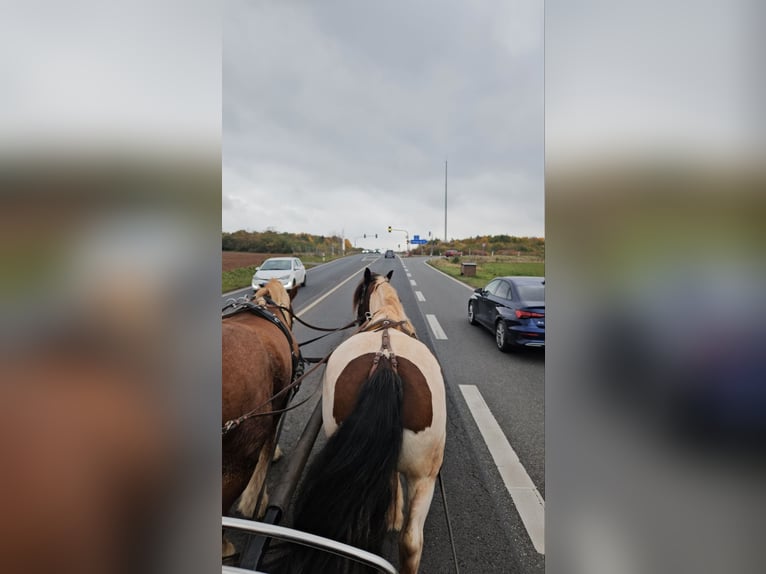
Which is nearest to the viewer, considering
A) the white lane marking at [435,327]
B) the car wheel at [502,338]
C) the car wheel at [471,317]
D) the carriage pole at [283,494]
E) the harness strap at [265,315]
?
the carriage pole at [283,494]

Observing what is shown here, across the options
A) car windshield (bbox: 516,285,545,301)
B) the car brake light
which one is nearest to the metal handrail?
the car brake light

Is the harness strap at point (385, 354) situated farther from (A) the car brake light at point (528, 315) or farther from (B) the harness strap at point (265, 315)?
(A) the car brake light at point (528, 315)

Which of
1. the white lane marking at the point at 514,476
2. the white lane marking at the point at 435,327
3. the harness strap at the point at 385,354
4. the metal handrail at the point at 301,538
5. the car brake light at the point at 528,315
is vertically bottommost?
the white lane marking at the point at 514,476

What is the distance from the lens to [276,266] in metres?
13.6

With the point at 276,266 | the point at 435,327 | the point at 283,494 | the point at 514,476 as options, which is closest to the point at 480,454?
the point at 514,476

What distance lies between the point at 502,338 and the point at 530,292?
1.01 metres

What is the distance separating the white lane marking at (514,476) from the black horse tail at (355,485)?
1.07 meters

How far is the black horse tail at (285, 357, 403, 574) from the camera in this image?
161 cm

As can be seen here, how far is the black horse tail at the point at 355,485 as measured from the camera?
1.61 meters

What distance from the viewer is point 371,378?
5.90 feet

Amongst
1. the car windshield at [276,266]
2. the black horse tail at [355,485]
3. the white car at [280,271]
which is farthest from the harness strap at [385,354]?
the car windshield at [276,266]

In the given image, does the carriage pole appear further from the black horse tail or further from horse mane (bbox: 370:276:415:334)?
horse mane (bbox: 370:276:415:334)
